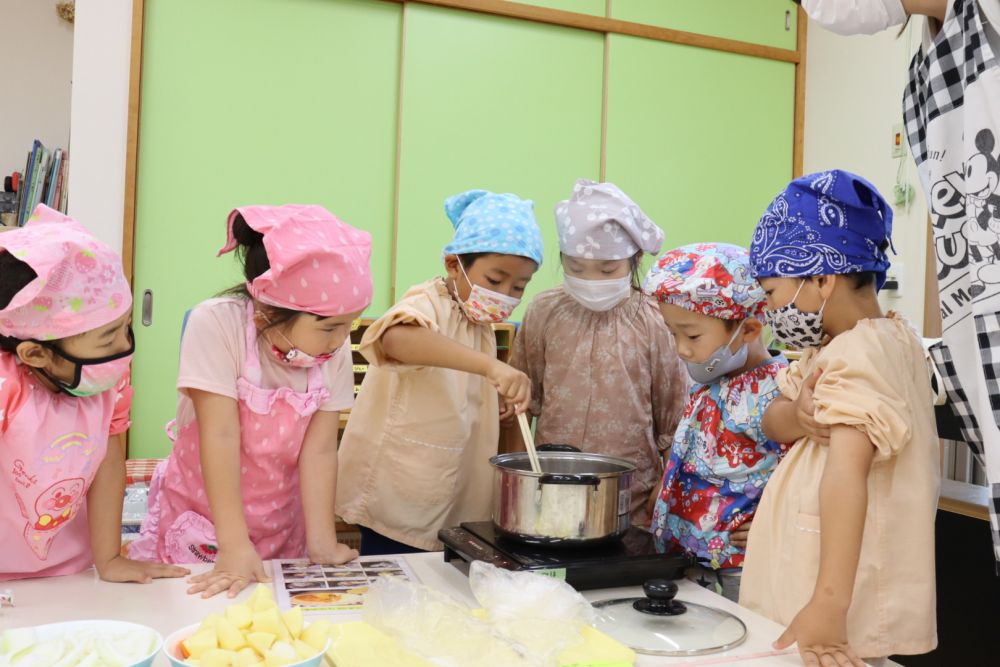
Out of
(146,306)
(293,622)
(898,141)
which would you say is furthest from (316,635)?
(898,141)

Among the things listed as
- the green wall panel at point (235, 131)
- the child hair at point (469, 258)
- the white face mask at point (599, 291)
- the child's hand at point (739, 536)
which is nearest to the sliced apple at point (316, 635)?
the child's hand at point (739, 536)

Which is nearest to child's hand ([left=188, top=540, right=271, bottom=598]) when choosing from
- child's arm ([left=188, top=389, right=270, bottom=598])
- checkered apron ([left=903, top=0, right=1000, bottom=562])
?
child's arm ([left=188, top=389, right=270, bottom=598])

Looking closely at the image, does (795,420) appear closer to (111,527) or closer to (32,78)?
(111,527)

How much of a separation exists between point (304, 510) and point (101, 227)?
1814 millimetres

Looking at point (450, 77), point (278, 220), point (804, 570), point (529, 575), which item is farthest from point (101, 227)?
point (804, 570)

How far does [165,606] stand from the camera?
101 centimetres

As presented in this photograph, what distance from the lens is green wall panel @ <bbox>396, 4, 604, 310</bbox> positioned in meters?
3.02

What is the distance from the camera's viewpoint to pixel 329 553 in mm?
1234

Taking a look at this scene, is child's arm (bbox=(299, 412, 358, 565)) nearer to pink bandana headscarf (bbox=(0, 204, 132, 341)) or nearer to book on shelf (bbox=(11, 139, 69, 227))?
pink bandana headscarf (bbox=(0, 204, 132, 341))

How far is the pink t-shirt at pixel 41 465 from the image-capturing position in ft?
3.50

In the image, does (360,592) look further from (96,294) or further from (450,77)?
(450,77)

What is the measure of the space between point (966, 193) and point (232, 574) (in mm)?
1111

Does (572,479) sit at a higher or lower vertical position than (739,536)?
higher

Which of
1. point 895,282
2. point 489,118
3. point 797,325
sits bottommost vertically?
point 797,325
